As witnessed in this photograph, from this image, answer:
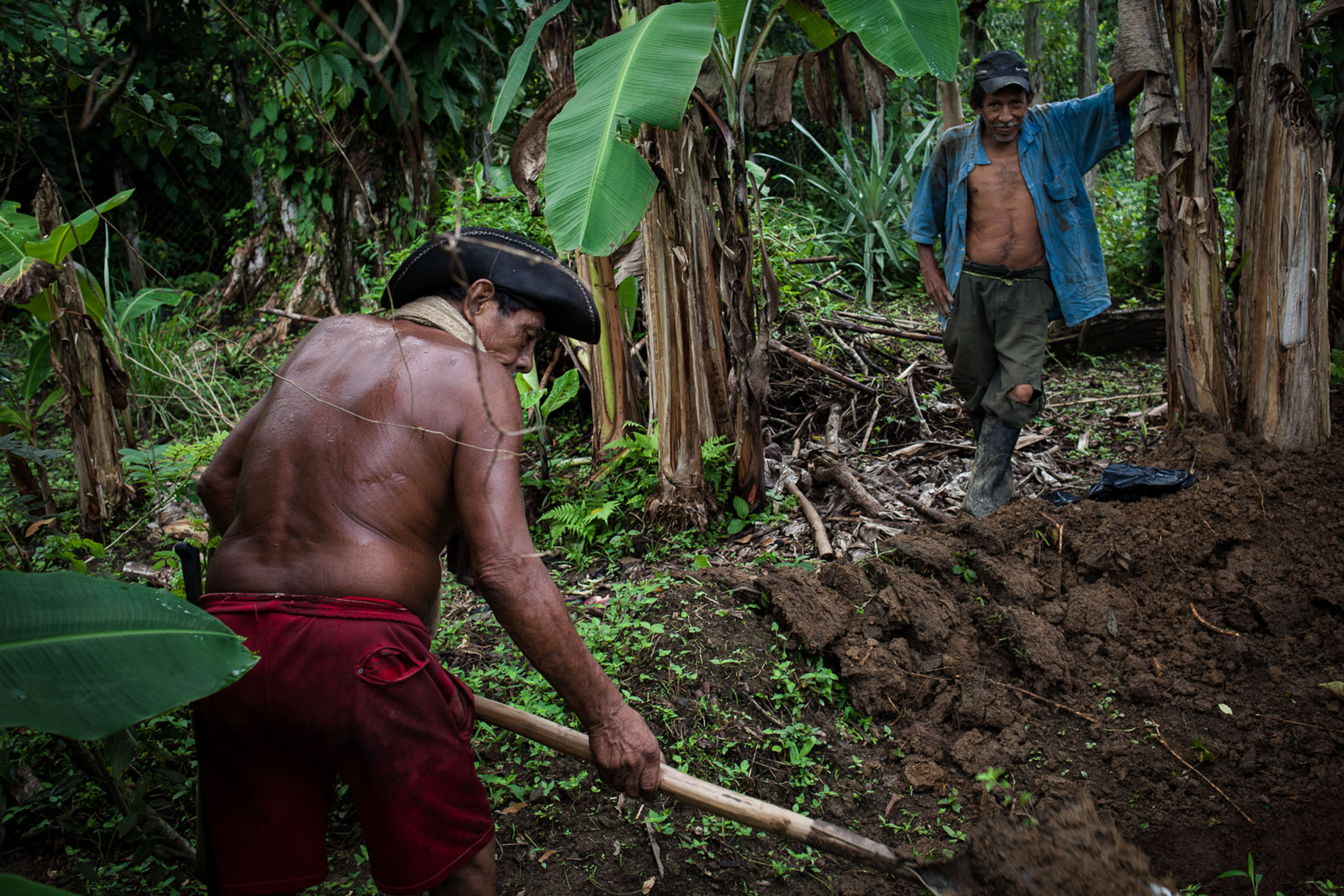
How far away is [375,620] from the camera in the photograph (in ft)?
5.95

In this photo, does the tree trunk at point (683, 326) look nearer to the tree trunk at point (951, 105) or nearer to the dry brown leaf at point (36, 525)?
the tree trunk at point (951, 105)

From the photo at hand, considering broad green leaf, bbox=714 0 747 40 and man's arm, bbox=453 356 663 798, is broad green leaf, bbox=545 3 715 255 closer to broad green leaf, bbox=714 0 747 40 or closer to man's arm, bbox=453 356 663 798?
broad green leaf, bbox=714 0 747 40

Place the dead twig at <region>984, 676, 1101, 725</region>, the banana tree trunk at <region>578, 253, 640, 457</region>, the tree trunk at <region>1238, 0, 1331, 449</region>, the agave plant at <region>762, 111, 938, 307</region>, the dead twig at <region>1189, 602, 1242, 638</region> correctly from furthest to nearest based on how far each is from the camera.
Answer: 1. the agave plant at <region>762, 111, 938, 307</region>
2. the banana tree trunk at <region>578, 253, 640, 457</region>
3. the tree trunk at <region>1238, 0, 1331, 449</region>
4. the dead twig at <region>1189, 602, 1242, 638</region>
5. the dead twig at <region>984, 676, 1101, 725</region>

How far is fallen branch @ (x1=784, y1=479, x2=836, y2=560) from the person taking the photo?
383 cm

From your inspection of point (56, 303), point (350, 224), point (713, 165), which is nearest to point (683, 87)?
point (713, 165)

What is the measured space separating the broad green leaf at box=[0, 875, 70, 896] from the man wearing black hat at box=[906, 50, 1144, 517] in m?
3.66

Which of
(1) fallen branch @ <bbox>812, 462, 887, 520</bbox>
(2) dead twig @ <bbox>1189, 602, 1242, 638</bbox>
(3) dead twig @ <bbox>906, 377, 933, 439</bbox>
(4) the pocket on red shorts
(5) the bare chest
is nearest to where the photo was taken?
(4) the pocket on red shorts

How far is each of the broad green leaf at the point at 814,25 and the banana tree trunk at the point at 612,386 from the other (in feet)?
4.99

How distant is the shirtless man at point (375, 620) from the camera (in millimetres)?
1772

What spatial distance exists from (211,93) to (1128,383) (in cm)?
859

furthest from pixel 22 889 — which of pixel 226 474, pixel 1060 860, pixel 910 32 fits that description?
pixel 910 32

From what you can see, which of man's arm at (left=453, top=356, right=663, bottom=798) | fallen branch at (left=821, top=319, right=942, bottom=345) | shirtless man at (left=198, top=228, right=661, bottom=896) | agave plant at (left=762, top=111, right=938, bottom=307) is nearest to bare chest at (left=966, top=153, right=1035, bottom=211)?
fallen branch at (left=821, top=319, right=942, bottom=345)

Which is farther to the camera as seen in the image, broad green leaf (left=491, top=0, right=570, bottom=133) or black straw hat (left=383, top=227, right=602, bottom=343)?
broad green leaf (left=491, top=0, right=570, bottom=133)

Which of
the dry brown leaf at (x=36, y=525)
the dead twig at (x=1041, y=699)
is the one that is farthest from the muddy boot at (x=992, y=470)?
the dry brown leaf at (x=36, y=525)
